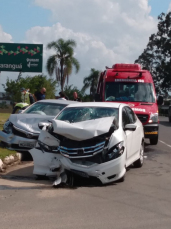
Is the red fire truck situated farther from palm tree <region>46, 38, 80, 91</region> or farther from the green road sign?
palm tree <region>46, 38, 80, 91</region>

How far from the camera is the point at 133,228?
19.1 feet

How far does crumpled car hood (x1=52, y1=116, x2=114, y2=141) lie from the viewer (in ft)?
27.0

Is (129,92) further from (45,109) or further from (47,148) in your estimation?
(47,148)

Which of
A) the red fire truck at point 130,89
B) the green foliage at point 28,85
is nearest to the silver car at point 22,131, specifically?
the red fire truck at point 130,89

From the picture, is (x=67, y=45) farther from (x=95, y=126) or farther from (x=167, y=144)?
(x=95, y=126)

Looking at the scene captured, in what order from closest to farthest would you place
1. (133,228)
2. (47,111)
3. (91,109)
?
(133,228)
(91,109)
(47,111)

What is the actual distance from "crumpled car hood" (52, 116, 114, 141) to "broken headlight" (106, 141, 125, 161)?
35 centimetres

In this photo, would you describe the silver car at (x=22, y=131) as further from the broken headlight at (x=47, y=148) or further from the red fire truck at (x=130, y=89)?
the red fire truck at (x=130, y=89)

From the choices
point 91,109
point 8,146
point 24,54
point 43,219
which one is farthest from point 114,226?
point 24,54

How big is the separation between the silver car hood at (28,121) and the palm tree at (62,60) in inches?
1461

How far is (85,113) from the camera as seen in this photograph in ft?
32.6

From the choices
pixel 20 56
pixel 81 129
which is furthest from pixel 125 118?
pixel 20 56

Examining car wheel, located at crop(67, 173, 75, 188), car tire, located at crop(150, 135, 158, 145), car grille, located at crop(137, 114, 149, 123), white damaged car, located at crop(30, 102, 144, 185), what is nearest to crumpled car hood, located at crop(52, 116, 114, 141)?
white damaged car, located at crop(30, 102, 144, 185)

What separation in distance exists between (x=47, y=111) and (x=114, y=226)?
7392mm
